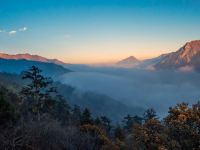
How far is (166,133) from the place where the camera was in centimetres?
1809

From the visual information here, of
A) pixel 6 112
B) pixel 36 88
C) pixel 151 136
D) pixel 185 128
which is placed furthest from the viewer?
pixel 36 88

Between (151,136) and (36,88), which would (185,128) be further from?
(36,88)

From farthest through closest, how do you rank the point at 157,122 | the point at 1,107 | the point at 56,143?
the point at 1,107
the point at 157,122
the point at 56,143

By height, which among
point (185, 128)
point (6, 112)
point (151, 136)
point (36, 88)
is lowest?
point (151, 136)

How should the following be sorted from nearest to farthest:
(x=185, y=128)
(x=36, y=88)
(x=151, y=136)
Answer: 1. (x=185, y=128)
2. (x=151, y=136)
3. (x=36, y=88)

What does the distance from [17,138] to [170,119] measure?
364 inches

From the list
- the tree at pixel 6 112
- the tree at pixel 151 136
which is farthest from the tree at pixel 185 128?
the tree at pixel 6 112

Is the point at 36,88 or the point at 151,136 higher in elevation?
the point at 36,88

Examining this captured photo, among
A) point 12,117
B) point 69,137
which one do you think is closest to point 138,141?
point 69,137

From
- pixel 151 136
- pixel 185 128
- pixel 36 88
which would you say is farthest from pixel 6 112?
pixel 36 88

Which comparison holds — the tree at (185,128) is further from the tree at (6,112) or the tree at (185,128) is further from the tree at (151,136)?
the tree at (6,112)

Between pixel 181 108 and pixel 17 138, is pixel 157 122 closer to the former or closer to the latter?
pixel 181 108

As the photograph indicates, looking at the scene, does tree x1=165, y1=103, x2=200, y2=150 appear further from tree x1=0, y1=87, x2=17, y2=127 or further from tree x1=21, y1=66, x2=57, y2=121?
tree x1=21, y1=66, x2=57, y2=121

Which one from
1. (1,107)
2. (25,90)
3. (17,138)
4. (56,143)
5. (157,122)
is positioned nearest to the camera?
(17,138)
